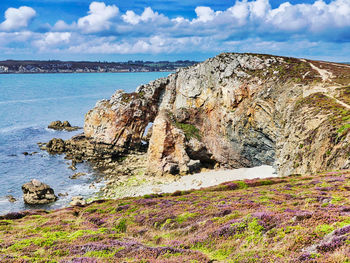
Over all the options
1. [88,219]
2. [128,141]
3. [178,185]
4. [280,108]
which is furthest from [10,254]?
[128,141]

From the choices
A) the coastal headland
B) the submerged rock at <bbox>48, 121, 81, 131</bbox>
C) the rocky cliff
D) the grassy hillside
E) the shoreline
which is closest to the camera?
the grassy hillside

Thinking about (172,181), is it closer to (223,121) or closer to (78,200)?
(78,200)

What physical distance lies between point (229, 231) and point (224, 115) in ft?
145

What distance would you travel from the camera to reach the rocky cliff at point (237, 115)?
35.5 meters

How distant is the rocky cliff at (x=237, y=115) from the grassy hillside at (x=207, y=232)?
1256cm

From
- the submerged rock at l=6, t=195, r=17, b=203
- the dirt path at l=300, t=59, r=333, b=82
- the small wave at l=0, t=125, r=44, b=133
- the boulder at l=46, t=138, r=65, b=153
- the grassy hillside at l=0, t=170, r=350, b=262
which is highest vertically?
the dirt path at l=300, t=59, r=333, b=82

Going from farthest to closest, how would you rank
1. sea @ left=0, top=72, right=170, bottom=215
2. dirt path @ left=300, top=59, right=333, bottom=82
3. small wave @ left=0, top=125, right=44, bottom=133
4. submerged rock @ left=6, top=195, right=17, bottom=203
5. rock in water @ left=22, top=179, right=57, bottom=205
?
small wave @ left=0, top=125, right=44, bottom=133, dirt path @ left=300, top=59, right=333, bottom=82, sea @ left=0, top=72, right=170, bottom=215, submerged rock @ left=6, top=195, right=17, bottom=203, rock in water @ left=22, top=179, right=57, bottom=205

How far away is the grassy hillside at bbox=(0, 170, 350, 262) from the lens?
1059 centimetres

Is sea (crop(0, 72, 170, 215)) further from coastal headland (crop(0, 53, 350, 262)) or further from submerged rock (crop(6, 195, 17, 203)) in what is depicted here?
coastal headland (crop(0, 53, 350, 262))

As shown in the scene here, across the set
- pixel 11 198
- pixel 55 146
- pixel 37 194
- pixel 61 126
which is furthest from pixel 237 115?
pixel 61 126

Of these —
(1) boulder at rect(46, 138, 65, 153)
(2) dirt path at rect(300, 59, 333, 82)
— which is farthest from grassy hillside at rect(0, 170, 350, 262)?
(1) boulder at rect(46, 138, 65, 153)

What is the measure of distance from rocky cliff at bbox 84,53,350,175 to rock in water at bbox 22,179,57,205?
19220 mm

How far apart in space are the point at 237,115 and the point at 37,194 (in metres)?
39.2

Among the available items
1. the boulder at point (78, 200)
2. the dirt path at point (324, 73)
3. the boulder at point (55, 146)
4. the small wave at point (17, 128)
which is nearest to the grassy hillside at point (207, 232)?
the boulder at point (78, 200)
